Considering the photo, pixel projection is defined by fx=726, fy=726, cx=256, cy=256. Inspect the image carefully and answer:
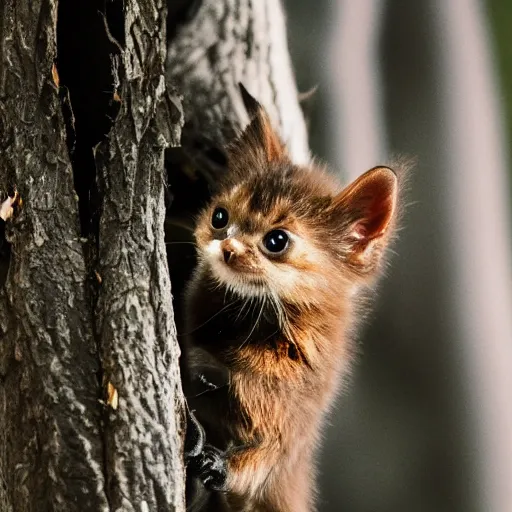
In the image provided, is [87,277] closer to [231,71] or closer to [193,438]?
[193,438]

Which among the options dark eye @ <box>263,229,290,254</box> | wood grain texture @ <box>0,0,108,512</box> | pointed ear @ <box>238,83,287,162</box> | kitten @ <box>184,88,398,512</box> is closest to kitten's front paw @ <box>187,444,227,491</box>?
kitten @ <box>184,88,398,512</box>

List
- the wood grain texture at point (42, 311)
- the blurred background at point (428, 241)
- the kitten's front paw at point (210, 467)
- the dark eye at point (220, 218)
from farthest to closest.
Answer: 1. the blurred background at point (428, 241)
2. the dark eye at point (220, 218)
3. the kitten's front paw at point (210, 467)
4. the wood grain texture at point (42, 311)

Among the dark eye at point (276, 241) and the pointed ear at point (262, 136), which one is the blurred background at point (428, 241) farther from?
the dark eye at point (276, 241)

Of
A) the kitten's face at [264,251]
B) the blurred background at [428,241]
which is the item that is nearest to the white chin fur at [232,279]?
the kitten's face at [264,251]

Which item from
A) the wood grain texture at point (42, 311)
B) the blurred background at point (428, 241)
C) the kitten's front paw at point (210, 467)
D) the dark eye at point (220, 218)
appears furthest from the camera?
the blurred background at point (428, 241)

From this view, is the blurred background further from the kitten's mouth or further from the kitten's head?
the kitten's mouth

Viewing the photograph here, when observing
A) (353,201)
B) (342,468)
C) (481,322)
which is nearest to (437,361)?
(481,322)
